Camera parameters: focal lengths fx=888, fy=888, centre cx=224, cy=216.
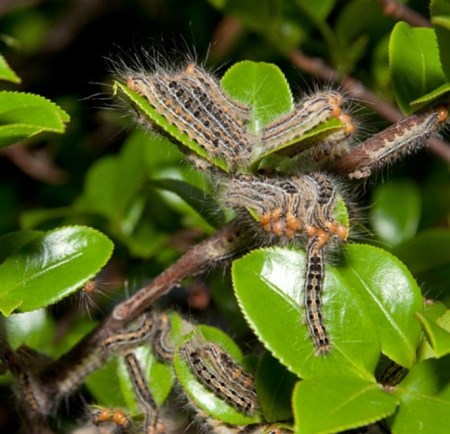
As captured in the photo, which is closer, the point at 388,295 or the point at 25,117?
the point at 25,117

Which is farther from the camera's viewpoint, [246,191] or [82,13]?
[82,13]

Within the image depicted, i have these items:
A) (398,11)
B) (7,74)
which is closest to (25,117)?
(7,74)

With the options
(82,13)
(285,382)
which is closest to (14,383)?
(285,382)

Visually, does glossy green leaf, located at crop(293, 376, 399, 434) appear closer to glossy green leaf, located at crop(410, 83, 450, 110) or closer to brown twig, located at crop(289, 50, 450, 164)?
glossy green leaf, located at crop(410, 83, 450, 110)

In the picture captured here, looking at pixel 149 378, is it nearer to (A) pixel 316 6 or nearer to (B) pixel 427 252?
(B) pixel 427 252

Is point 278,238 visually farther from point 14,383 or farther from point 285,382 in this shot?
point 14,383

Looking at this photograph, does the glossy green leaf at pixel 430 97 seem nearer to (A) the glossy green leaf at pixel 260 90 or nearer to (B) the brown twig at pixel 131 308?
(A) the glossy green leaf at pixel 260 90
